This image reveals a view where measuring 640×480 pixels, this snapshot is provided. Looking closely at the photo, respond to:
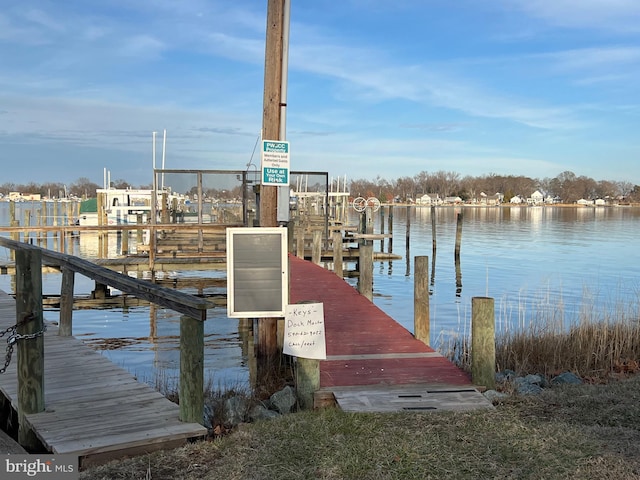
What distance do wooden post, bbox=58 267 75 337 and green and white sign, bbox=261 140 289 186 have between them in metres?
3.26

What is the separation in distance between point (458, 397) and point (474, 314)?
106cm

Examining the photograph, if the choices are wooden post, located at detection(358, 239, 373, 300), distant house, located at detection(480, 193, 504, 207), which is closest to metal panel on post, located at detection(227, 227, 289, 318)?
wooden post, located at detection(358, 239, 373, 300)

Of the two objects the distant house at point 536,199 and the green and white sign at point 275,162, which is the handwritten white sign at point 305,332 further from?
the distant house at point 536,199

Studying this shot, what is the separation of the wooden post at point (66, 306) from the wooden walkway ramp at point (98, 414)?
1408 millimetres

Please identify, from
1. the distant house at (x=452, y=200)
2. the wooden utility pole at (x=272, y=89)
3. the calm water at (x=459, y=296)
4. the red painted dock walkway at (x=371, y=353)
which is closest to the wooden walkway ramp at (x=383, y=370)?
the red painted dock walkway at (x=371, y=353)

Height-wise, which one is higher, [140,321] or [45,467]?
[45,467]

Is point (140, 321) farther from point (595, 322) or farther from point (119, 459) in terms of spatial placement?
point (119, 459)

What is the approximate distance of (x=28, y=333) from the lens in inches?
215

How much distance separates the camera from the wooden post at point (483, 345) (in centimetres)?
658

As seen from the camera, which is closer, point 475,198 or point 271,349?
point 271,349

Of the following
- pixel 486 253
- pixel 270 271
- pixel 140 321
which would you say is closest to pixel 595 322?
pixel 270 271

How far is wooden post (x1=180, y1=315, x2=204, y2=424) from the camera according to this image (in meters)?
5.27

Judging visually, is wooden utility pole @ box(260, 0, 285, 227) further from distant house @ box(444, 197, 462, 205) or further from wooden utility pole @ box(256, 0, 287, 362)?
distant house @ box(444, 197, 462, 205)

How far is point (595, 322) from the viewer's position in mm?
10367
